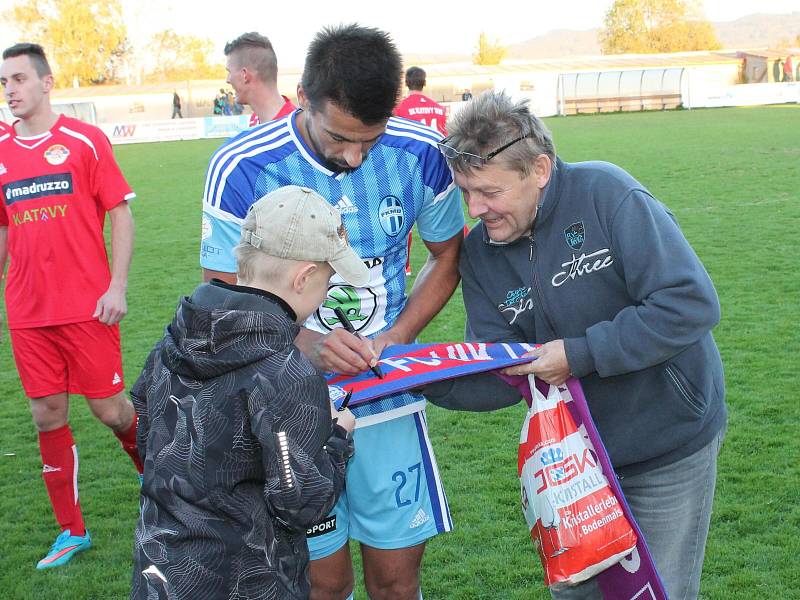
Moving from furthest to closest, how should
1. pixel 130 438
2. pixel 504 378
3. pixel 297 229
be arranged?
pixel 130 438 → pixel 504 378 → pixel 297 229

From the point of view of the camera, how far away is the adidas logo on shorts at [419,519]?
325 centimetres

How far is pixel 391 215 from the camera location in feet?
10.5

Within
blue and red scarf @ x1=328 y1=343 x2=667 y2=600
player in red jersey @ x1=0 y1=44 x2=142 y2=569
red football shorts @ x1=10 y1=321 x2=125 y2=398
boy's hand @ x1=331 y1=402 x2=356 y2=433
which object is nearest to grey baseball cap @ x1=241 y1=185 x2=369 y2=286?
boy's hand @ x1=331 y1=402 x2=356 y2=433

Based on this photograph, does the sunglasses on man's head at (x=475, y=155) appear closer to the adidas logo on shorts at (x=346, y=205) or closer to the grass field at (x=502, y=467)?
the adidas logo on shorts at (x=346, y=205)

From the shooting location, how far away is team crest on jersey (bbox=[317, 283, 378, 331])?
3197 mm

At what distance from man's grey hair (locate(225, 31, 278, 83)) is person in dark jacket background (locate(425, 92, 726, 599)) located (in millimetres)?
4643

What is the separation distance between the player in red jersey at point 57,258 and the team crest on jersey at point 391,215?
2.36 m

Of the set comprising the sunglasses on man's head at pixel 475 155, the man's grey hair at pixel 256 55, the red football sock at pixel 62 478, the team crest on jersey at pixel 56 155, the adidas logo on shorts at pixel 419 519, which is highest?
the man's grey hair at pixel 256 55

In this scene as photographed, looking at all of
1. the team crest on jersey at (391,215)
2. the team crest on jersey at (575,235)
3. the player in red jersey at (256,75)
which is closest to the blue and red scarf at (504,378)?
the team crest on jersey at (575,235)

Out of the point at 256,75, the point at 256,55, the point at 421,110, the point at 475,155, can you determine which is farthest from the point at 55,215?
the point at 421,110

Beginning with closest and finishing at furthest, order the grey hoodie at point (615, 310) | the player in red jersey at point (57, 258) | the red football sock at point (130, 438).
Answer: the grey hoodie at point (615, 310)
the player in red jersey at point (57, 258)
the red football sock at point (130, 438)

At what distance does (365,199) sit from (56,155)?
2653mm

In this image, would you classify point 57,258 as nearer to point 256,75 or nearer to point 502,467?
point 256,75

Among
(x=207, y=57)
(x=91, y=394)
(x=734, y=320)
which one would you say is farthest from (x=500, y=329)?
(x=207, y=57)
